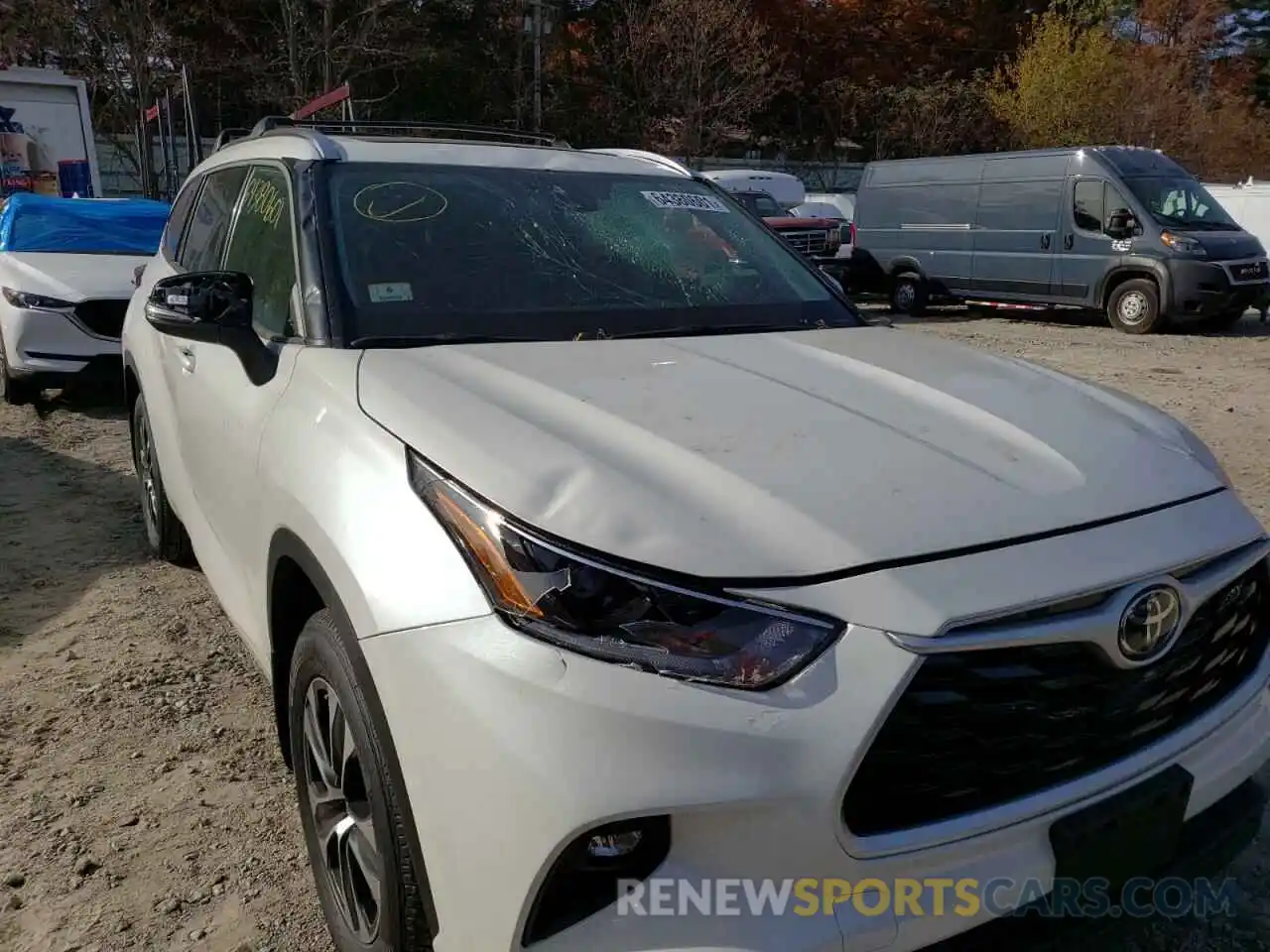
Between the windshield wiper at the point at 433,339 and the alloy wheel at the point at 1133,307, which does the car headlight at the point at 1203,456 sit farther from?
the alloy wheel at the point at 1133,307

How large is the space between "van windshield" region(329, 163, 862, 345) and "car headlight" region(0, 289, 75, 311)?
5.11m

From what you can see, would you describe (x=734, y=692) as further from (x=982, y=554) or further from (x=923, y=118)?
(x=923, y=118)

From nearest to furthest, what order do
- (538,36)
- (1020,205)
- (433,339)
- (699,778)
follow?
(699,778), (433,339), (1020,205), (538,36)

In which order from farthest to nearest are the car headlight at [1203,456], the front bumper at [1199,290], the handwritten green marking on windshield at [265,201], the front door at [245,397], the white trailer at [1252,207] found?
the white trailer at [1252,207] < the front bumper at [1199,290] < the handwritten green marking on windshield at [265,201] < the front door at [245,397] < the car headlight at [1203,456]

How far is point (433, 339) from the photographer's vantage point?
2.55m

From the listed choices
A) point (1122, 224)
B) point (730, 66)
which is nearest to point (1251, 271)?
point (1122, 224)

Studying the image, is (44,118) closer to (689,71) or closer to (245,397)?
(245,397)

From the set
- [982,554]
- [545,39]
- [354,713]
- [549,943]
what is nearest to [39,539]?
[354,713]

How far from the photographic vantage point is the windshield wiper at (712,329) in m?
2.84

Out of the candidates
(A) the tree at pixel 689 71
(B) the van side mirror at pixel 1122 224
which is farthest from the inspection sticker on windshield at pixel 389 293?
(A) the tree at pixel 689 71

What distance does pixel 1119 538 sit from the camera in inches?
70.8

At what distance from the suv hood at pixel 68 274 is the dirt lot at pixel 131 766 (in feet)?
6.23

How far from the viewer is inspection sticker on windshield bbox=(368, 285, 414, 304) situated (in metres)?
2.62

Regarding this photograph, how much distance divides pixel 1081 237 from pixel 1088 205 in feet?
1.33
